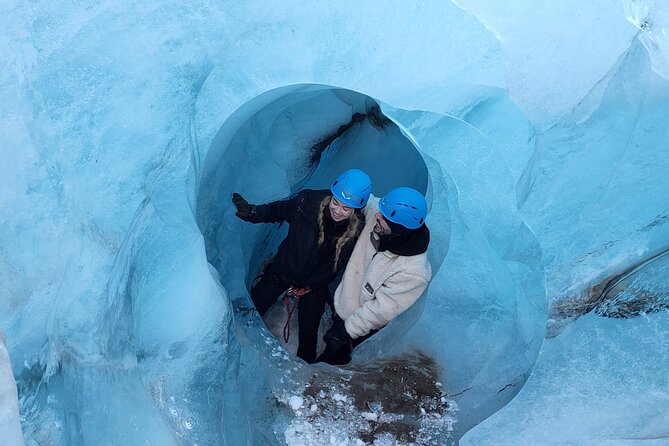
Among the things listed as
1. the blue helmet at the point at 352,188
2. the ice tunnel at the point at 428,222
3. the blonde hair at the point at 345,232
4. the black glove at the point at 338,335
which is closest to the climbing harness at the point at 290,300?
the ice tunnel at the point at 428,222

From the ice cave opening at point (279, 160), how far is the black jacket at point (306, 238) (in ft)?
1.01

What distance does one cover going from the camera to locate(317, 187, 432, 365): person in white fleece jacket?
9.84 feet

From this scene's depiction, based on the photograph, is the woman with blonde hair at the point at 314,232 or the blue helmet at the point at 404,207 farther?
the woman with blonde hair at the point at 314,232

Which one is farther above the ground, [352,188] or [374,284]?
[352,188]

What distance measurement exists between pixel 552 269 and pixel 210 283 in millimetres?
1501

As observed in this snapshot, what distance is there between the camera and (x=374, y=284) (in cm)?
332

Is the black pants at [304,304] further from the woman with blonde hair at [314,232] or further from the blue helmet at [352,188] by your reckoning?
the blue helmet at [352,188]

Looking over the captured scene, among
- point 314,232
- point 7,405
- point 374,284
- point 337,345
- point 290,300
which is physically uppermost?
point 7,405

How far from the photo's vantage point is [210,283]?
302 centimetres

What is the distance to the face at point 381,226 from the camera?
3080mm

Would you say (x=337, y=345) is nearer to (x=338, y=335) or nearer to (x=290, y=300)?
(x=338, y=335)

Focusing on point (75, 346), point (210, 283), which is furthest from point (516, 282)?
point (75, 346)

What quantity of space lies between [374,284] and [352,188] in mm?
516

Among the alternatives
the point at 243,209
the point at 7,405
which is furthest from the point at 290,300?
the point at 7,405
